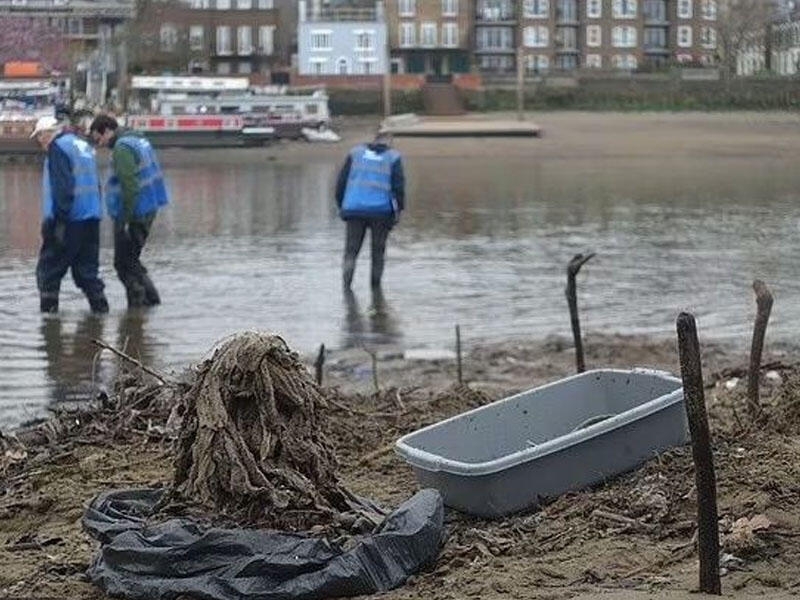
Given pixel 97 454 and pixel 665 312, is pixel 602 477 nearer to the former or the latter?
pixel 97 454

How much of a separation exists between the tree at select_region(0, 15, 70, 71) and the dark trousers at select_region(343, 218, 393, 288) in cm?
3620

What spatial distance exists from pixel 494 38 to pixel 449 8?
6.51 m

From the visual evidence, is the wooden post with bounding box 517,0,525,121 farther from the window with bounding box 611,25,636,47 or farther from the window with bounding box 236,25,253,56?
the window with bounding box 236,25,253,56

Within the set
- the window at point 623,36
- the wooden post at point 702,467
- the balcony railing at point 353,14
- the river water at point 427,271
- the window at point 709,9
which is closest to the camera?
the wooden post at point 702,467

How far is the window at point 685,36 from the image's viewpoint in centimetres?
1844

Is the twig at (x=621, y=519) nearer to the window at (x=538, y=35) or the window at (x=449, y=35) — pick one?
the window at (x=538, y=35)

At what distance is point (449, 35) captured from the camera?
31.5 metres

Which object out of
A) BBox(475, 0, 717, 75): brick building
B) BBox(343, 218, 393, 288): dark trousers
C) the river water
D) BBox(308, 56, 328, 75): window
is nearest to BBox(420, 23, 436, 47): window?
BBox(475, 0, 717, 75): brick building

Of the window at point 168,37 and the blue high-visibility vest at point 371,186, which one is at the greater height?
the window at point 168,37

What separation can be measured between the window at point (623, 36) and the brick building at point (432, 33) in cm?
349

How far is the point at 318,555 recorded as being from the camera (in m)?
5.47

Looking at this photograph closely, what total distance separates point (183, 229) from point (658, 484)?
1665 centimetres

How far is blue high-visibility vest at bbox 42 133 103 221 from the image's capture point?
13.8 metres

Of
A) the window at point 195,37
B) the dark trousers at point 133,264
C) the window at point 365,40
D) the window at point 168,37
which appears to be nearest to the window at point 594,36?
the window at point 365,40
